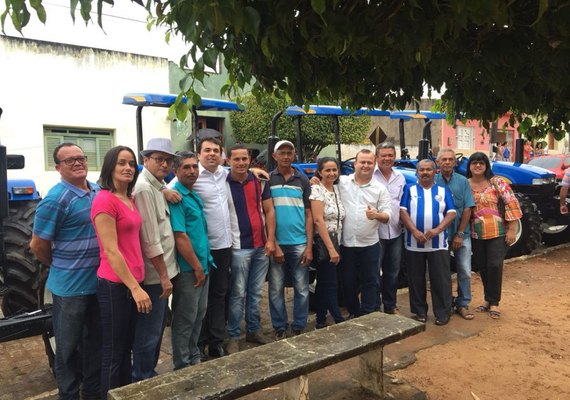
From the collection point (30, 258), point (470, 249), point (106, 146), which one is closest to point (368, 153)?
point (470, 249)

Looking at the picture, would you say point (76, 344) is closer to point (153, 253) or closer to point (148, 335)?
point (148, 335)

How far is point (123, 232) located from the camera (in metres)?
2.88

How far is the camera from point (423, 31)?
1.91 meters

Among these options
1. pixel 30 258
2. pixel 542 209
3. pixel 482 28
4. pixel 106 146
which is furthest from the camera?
pixel 106 146

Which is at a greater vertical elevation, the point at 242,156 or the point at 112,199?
the point at 242,156

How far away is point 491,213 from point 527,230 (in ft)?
11.0

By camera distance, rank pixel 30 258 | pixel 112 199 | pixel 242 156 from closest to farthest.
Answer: pixel 112 199 < pixel 242 156 < pixel 30 258

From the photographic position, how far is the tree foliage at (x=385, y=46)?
5.50ft

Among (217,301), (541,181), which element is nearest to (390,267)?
(217,301)

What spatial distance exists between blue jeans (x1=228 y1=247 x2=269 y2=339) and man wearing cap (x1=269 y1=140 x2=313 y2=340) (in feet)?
0.45

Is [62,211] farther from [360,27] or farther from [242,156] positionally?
[360,27]

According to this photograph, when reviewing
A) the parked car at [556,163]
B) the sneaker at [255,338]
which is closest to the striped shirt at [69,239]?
the sneaker at [255,338]

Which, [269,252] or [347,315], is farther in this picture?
[347,315]

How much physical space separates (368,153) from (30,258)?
318cm
